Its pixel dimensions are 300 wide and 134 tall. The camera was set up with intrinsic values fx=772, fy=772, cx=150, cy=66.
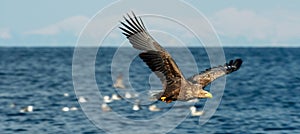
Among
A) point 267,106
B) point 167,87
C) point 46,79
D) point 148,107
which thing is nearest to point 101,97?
point 148,107

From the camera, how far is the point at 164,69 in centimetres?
1831

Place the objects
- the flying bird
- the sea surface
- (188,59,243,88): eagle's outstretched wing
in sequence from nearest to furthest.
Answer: the flying bird
(188,59,243,88): eagle's outstretched wing
the sea surface

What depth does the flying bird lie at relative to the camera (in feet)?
58.8

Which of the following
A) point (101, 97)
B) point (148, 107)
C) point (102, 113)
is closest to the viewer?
point (102, 113)

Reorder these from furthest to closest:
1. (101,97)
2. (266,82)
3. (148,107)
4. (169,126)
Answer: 1. (266,82)
2. (101,97)
3. (148,107)
4. (169,126)

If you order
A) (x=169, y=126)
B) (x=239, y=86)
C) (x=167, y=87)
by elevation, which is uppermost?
(x=239, y=86)

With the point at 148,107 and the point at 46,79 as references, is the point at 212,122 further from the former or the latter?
the point at 46,79

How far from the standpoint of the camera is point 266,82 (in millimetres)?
71562

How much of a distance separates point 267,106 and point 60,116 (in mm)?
13352

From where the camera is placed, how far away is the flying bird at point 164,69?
58.8 ft
